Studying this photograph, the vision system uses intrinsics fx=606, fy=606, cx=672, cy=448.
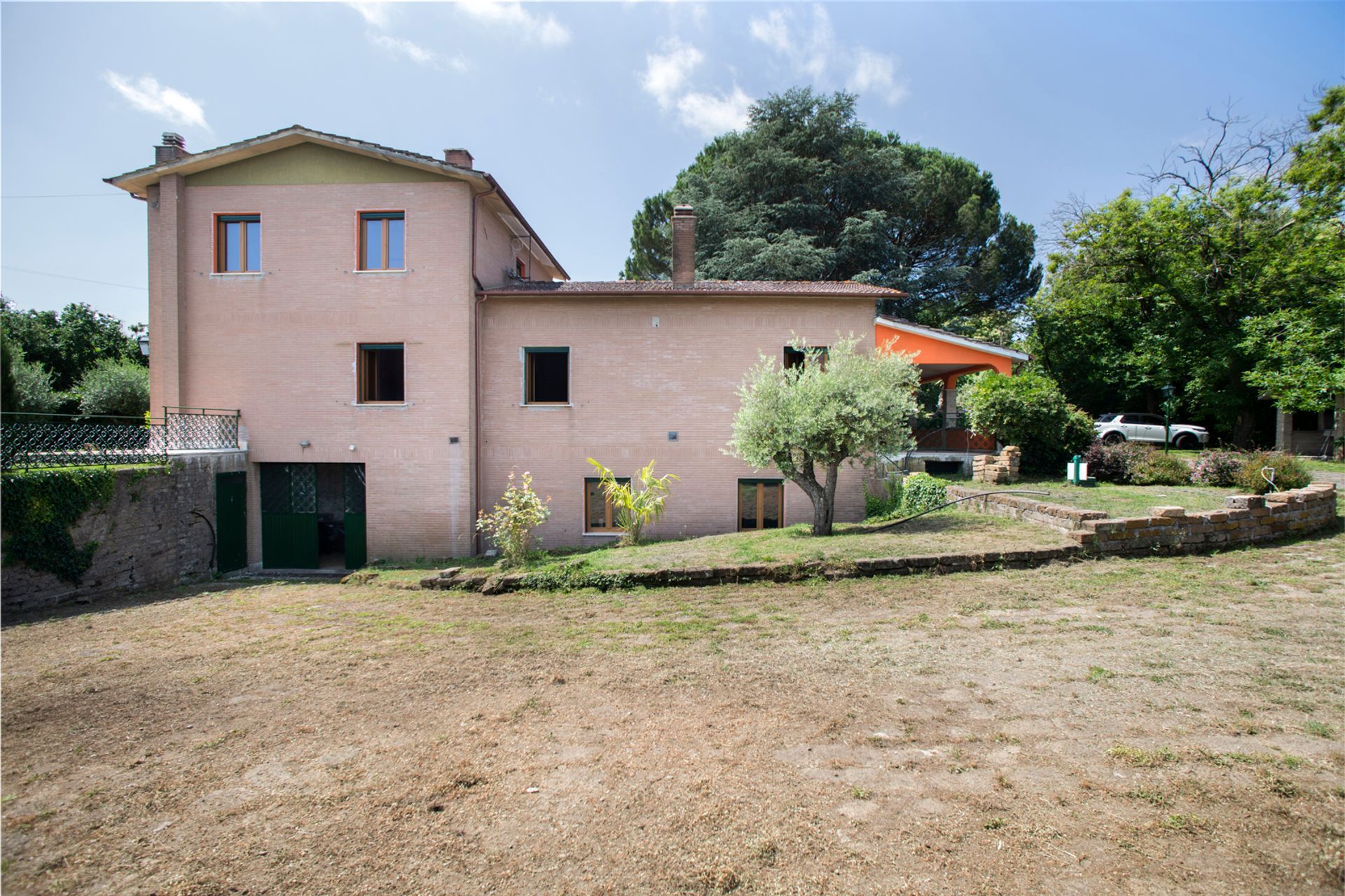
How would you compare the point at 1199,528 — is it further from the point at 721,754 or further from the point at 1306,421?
the point at 1306,421

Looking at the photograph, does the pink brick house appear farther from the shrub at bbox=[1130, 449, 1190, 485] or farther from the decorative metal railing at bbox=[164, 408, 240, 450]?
the shrub at bbox=[1130, 449, 1190, 485]

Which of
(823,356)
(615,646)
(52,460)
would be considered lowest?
(615,646)

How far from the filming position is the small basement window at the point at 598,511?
1517 centimetres

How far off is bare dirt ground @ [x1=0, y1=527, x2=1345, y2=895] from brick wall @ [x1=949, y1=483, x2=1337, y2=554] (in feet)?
4.39

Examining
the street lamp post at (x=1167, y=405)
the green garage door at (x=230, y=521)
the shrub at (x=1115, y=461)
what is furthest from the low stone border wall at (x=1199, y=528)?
A: the green garage door at (x=230, y=521)

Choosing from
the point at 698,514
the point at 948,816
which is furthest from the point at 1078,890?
the point at 698,514

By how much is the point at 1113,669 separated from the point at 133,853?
6287 mm

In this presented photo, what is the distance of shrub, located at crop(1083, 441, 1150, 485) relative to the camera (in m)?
14.2

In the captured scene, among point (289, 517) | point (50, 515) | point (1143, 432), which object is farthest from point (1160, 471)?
point (50, 515)

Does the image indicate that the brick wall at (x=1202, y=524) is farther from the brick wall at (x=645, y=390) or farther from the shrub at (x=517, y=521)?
the shrub at (x=517, y=521)

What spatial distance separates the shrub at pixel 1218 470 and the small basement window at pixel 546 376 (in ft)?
47.3

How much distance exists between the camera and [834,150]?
29.2 m

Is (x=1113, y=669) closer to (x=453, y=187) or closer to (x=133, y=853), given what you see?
(x=133, y=853)

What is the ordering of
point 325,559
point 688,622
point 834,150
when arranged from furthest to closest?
1. point 834,150
2. point 325,559
3. point 688,622
